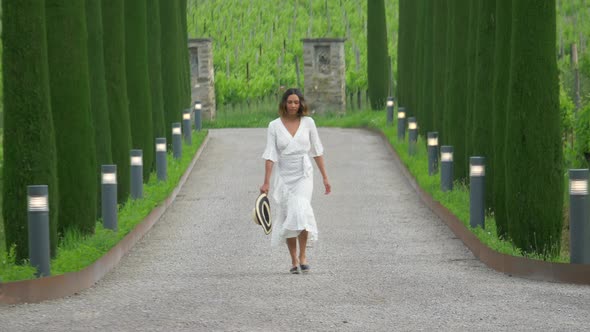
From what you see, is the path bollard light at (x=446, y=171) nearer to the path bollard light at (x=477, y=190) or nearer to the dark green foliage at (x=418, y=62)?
the path bollard light at (x=477, y=190)

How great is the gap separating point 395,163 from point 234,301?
713 inches

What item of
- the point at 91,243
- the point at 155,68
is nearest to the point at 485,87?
the point at 91,243

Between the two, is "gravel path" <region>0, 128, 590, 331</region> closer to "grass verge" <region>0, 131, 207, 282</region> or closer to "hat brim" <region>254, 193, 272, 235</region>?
"grass verge" <region>0, 131, 207, 282</region>

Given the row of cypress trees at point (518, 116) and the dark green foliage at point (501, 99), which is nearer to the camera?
the row of cypress trees at point (518, 116)

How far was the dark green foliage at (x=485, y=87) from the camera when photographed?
19125mm

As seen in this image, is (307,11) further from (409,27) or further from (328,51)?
(409,27)

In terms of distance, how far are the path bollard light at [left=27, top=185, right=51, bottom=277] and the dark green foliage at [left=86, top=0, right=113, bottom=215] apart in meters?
5.65

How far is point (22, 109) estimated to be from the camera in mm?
13992

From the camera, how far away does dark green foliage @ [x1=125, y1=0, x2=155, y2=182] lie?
78.0ft

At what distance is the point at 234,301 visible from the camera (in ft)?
39.5

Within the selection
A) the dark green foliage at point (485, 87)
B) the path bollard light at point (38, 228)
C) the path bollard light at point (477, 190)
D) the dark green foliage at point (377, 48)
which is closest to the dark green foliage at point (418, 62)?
the dark green foliage at point (377, 48)

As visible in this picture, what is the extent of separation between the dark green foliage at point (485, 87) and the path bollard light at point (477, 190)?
5.54 ft

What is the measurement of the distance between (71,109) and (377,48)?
29.4 m

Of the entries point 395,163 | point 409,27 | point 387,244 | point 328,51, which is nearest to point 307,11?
point 328,51
